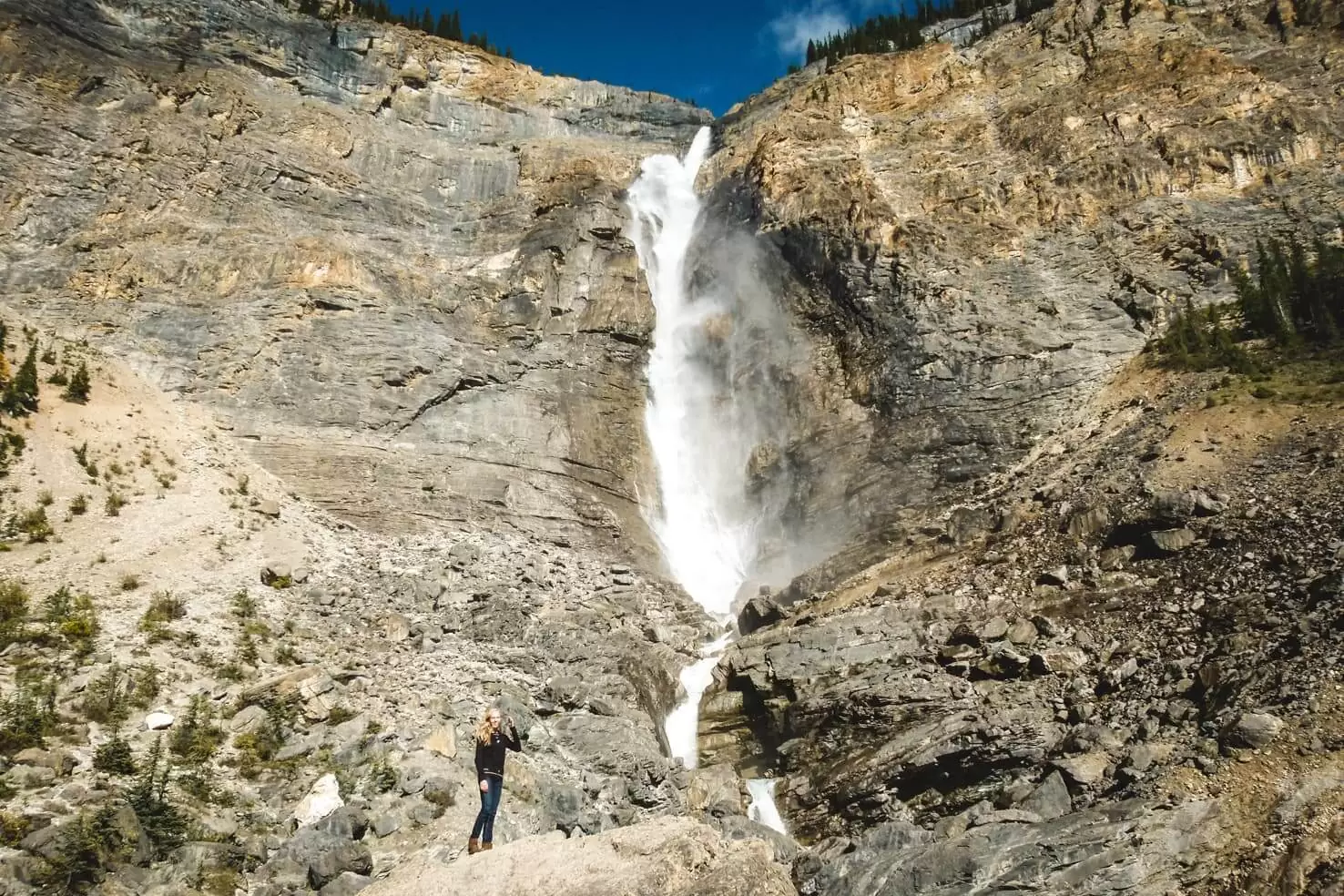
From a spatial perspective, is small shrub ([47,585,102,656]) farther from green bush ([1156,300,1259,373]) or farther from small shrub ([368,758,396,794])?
green bush ([1156,300,1259,373])

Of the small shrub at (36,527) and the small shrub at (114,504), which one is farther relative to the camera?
the small shrub at (114,504)

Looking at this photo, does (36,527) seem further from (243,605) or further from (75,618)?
(243,605)

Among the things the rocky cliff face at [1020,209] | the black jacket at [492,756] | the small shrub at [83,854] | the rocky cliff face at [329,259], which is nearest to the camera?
the small shrub at [83,854]

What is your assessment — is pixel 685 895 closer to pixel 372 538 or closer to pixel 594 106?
pixel 372 538

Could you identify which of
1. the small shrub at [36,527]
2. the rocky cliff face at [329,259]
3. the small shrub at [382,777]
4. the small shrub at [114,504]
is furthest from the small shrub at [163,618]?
the rocky cliff face at [329,259]

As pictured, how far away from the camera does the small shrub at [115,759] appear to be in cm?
1062

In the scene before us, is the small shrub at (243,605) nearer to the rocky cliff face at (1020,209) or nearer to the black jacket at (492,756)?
the black jacket at (492,756)

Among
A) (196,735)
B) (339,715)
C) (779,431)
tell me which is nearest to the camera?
(196,735)

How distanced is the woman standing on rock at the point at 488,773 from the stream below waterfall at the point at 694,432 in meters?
11.3

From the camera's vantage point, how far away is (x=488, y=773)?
9.84 metres

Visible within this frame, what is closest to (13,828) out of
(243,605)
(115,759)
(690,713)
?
(115,759)

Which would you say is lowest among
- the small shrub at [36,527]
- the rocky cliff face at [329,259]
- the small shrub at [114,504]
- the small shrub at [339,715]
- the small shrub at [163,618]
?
the small shrub at [339,715]

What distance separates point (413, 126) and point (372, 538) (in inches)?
1065

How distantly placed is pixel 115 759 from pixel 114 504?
10.4 meters
